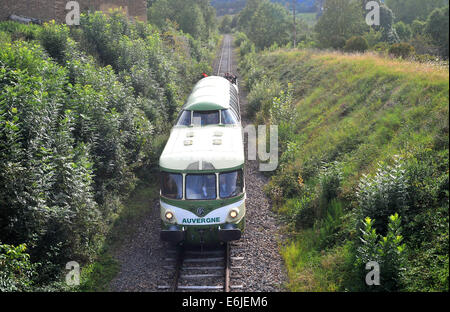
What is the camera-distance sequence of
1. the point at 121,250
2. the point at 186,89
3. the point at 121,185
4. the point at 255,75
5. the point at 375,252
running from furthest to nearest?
the point at 255,75, the point at 186,89, the point at 121,185, the point at 121,250, the point at 375,252

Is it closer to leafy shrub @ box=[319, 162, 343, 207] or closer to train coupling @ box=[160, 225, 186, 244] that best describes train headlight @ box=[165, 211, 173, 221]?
train coupling @ box=[160, 225, 186, 244]

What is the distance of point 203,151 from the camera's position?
825 centimetres

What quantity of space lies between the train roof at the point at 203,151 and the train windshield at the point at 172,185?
169 mm

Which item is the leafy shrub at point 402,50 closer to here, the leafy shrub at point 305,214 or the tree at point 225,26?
the leafy shrub at point 305,214

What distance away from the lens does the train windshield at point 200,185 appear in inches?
309

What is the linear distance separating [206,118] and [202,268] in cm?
488

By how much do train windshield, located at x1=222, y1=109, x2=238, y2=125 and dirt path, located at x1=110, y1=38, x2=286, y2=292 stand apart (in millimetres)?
2616

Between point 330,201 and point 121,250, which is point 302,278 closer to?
point 330,201

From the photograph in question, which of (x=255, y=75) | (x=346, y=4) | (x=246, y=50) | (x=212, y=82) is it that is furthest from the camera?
(x=246, y=50)

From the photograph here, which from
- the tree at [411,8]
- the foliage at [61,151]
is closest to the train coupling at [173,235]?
the foliage at [61,151]

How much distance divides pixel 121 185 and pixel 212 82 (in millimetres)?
7074

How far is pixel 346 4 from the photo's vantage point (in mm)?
34031

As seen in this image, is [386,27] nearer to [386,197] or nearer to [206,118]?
[206,118]

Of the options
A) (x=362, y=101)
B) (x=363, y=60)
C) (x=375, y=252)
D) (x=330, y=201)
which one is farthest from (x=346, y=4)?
(x=375, y=252)
